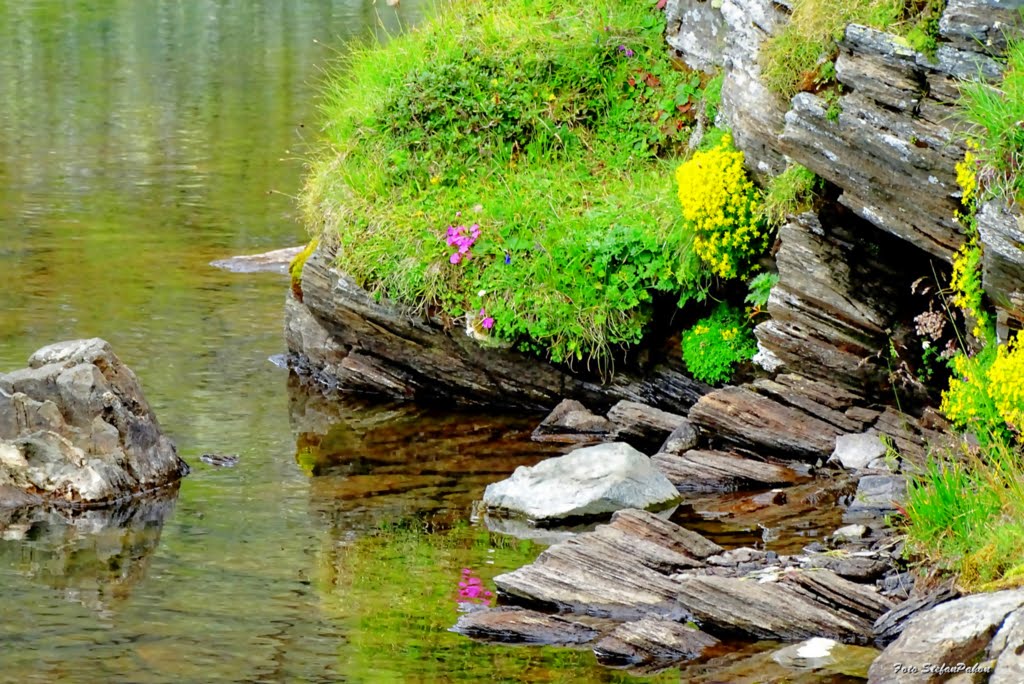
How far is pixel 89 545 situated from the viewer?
1380cm

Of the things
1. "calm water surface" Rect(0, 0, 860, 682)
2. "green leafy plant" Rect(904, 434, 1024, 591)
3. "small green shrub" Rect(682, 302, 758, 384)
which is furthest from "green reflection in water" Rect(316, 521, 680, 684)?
"small green shrub" Rect(682, 302, 758, 384)

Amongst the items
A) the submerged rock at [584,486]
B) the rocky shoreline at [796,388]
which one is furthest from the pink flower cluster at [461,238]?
the submerged rock at [584,486]

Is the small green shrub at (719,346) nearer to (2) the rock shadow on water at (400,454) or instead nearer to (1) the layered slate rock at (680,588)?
(2) the rock shadow on water at (400,454)

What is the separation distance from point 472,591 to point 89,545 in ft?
12.2

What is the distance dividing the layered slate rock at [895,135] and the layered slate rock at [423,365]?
3.69 m

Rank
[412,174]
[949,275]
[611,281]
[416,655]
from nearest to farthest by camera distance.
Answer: [416,655] → [949,275] → [611,281] → [412,174]

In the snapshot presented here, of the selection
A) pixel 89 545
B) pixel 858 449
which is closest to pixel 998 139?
pixel 858 449

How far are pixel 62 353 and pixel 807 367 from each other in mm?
7669

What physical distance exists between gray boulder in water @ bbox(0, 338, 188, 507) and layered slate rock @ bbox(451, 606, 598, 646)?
4.81m

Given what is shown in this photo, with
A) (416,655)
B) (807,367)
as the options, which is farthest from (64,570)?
(807,367)

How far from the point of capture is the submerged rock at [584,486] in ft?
46.7

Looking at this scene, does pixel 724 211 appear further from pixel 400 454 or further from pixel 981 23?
pixel 400 454

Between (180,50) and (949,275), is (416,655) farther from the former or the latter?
(180,50)

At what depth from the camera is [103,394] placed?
597 inches
